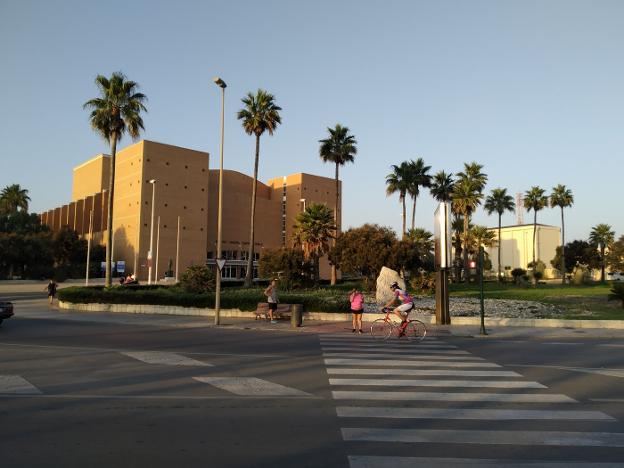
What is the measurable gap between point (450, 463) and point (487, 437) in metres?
1.17

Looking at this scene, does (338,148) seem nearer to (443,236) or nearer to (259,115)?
(259,115)

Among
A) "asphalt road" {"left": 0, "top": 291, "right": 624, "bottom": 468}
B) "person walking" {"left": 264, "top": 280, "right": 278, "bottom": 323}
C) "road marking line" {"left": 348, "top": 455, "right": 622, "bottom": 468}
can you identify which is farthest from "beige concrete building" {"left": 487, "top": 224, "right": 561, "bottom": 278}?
"road marking line" {"left": 348, "top": 455, "right": 622, "bottom": 468}

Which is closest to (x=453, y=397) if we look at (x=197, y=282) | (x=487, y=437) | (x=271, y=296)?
(x=487, y=437)

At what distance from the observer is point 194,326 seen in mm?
20141

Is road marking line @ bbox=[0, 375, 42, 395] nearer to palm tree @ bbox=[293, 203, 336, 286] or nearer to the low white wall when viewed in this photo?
the low white wall

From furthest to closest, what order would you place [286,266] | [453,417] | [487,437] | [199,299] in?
[286,266], [199,299], [453,417], [487,437]

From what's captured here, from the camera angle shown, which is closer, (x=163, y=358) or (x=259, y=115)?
(x=163, y=358)

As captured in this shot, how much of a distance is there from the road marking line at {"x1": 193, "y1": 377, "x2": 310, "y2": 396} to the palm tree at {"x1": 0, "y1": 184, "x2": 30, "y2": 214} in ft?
294

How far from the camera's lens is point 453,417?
696 cm

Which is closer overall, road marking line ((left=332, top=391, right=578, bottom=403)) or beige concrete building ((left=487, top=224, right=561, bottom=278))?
road marking line ((left=332, top=391, right=578, bottom=403))

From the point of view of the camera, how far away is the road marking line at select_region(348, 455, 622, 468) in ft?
16.5

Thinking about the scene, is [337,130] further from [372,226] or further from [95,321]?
[95,321]

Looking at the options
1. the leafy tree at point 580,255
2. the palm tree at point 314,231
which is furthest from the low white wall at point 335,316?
the leafy tree at point 580,255

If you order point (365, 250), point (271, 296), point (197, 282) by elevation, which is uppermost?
point (365, 250)
